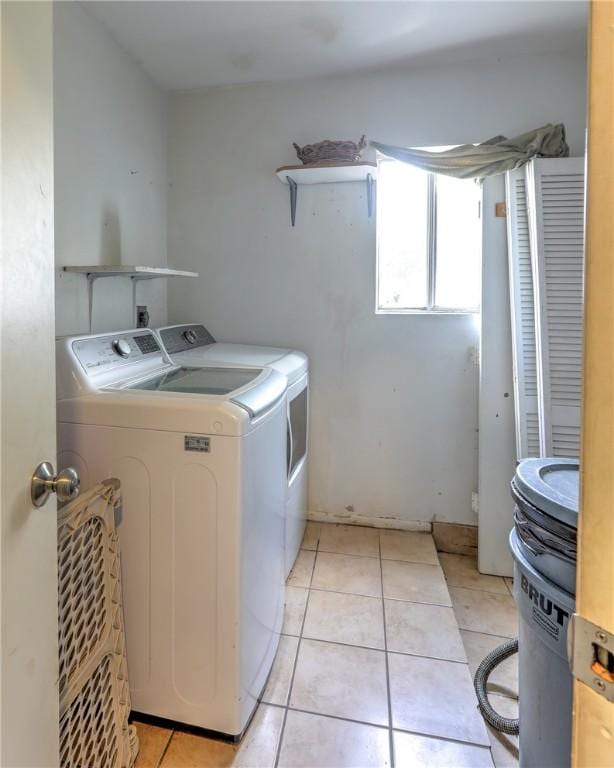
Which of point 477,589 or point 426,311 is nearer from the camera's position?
point 477,589

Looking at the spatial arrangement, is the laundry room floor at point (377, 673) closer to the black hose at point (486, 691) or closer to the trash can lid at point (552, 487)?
the black hose at point (486, 691)

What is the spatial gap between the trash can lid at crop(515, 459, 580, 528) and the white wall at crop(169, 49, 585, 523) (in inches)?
50.5

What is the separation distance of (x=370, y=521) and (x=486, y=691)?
3.71ft

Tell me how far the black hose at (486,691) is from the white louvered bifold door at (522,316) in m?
0.87

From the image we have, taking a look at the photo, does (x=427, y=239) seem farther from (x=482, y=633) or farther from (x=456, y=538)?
(x=482, y=633)

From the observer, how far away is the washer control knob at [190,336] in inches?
90.0

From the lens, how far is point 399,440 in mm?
2490

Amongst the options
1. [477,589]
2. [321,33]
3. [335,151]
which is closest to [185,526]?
[477,589]

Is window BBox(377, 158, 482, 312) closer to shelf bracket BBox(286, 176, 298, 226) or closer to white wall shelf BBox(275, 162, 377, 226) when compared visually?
white wall shelf BBox(275, 162, 377, 226)

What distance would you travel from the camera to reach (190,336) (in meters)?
2.33

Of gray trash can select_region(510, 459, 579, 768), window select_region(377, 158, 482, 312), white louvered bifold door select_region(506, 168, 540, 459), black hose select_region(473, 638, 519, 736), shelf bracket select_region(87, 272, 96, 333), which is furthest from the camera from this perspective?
window select_region(377, 158, 482, 312)

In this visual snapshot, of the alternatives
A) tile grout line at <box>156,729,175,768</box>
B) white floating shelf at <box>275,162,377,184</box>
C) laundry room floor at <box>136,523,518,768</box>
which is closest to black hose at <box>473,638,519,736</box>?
laundry room floor at <box>136,523,518,768</box>

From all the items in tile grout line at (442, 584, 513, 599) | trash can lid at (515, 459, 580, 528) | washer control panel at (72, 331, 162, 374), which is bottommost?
tile grout line at (442, 584, 513, 599)

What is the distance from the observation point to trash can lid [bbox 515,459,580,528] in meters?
0.90
